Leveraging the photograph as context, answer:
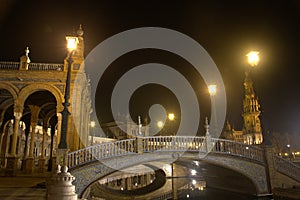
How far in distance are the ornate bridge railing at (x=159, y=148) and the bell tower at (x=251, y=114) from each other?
51.9 m

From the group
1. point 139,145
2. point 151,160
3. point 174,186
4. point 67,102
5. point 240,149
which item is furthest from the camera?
point 174,186

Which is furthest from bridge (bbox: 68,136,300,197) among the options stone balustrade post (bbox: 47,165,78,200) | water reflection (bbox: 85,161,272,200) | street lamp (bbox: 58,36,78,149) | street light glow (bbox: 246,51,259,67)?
stone balustrade post (bbox: 47,165,78,200)

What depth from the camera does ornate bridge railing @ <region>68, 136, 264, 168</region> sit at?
12536 mm

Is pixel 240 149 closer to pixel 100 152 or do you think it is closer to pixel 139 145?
pixel 139 145

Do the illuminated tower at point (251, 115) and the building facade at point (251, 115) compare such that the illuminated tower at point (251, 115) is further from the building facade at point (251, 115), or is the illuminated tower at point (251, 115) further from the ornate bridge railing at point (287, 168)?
the ornate bridge railing at point (287, 168)

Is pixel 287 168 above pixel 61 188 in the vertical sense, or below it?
below

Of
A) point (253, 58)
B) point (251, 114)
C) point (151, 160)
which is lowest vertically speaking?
point (151, 160)

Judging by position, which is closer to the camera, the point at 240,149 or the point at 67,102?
the point at 67,102

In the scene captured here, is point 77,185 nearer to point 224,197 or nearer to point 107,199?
point 107,199

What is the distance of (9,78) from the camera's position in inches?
647

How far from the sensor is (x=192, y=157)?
14.7 metres

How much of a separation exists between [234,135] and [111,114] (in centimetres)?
4257

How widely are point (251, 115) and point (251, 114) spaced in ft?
1.14

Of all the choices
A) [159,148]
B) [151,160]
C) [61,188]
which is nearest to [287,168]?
[159,148]
